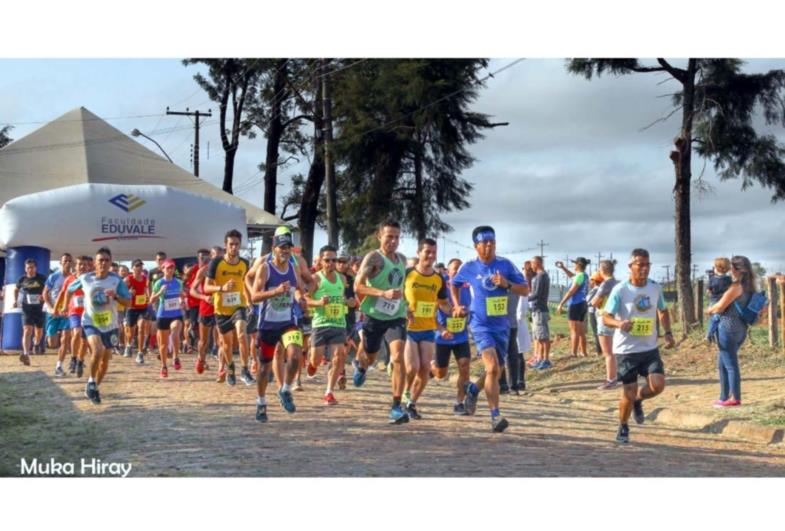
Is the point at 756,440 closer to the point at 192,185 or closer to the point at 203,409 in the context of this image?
the point at 203,409

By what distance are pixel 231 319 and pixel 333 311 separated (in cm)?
285

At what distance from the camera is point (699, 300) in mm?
20031

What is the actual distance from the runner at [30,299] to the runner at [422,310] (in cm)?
1012


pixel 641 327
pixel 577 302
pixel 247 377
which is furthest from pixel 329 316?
pixel 577 302

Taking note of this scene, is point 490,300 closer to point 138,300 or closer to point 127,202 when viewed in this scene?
point 138,300

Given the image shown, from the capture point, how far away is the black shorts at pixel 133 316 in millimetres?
19156

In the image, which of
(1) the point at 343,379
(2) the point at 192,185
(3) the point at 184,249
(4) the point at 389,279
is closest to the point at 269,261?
(4) the point at 389,279

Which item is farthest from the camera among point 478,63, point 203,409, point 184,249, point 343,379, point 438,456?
point 184,249

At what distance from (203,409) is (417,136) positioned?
8.66 m

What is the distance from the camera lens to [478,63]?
16281 millimetres

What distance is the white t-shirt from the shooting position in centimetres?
989

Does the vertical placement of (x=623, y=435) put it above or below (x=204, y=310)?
below

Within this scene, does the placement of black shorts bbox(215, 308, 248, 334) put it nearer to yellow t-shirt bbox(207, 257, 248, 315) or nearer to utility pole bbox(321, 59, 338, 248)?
yellow t-shirt bbox(207, 257, 248, 315)

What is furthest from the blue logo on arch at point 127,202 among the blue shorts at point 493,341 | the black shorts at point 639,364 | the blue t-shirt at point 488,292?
the black shorts at point 639,364
